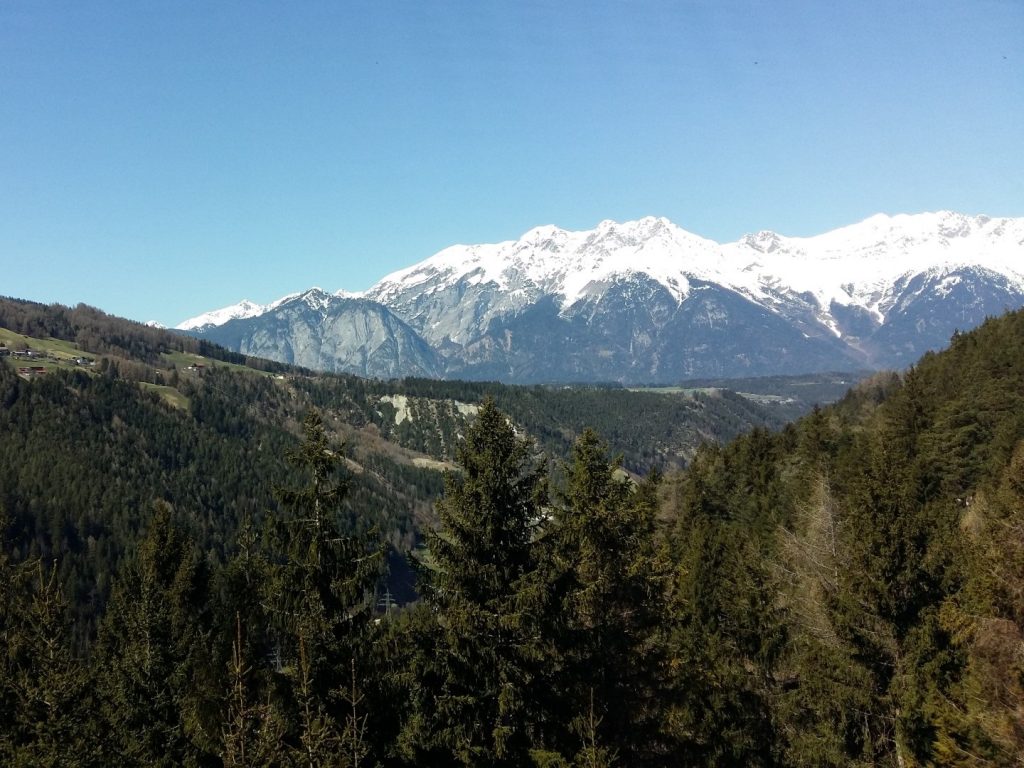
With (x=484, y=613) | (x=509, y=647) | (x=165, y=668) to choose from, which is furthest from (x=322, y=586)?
(x=165, y=668)

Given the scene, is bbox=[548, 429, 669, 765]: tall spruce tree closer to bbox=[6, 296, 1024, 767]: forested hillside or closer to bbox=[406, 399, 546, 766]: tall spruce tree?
bbox=[6, 296, 1024, 767]: forested hillside

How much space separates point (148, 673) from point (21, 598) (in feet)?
18.4

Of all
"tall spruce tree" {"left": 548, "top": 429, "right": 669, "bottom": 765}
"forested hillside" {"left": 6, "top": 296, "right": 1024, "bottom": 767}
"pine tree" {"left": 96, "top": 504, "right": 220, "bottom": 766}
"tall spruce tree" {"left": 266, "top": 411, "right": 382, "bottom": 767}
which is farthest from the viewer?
"pine tree" {"left": 96, "top": 504, "right": 220, "bottom": 766}

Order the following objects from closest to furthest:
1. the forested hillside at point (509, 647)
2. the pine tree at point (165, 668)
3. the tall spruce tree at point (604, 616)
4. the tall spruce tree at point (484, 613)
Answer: the forested hillside at point (509, 647), the tall spruce tree at point (484, 613), the tall spruce tree at point (604, 616), the pine tree at point (165, 668)

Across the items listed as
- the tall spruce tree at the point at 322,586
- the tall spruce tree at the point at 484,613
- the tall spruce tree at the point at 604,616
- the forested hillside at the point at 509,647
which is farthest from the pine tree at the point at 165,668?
the tall spruce tree at the point at 604,616

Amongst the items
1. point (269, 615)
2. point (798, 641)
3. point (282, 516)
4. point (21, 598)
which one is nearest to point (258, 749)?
point (269, 615)

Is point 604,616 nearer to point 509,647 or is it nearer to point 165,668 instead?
point 509,647

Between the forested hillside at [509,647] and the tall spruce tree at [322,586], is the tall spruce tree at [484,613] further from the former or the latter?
the tall spruce tree at [322,586]

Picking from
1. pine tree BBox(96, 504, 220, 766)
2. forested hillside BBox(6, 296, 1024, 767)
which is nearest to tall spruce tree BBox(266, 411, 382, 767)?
forested hillside BBox(6, 296, 1024, 767)

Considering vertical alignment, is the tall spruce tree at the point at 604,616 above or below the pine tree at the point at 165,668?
above

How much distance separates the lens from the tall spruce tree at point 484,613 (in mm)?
20875

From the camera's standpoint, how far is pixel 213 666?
23750 millimetres

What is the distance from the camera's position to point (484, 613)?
68.4ft

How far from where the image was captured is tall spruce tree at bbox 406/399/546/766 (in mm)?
20875
